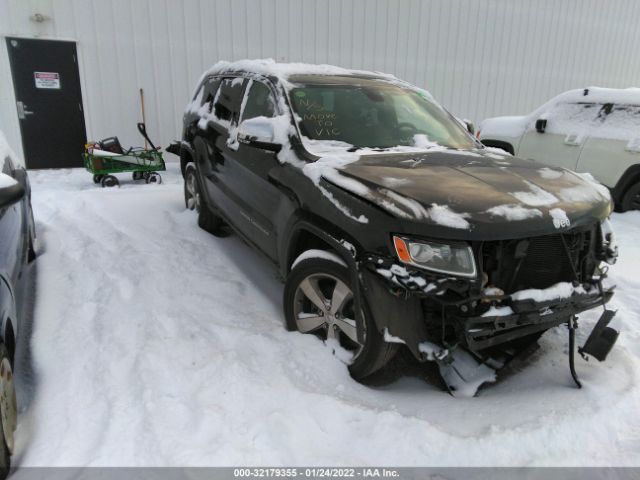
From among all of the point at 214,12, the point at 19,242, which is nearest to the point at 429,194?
the point at 19,242

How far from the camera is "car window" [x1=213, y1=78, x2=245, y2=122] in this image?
14.2ft

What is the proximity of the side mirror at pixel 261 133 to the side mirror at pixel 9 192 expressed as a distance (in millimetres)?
1625

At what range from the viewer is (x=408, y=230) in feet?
7.63

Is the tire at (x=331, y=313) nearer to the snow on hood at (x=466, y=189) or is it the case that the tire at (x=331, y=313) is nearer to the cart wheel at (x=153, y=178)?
the snow on hood at (x=466, y=189)

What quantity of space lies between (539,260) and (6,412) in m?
2.67

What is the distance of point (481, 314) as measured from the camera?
7.63 ft

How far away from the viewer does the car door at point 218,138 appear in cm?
430

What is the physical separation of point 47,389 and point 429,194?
2.33m

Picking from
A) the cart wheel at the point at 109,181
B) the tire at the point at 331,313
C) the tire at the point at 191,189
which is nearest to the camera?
the tire at the point at 331,313

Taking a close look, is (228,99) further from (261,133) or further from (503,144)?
(503,144)

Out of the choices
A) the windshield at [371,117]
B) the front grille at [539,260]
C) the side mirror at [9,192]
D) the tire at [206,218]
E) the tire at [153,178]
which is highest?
the windshield at [371,117]

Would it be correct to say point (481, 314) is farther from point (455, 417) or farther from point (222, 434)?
point (222, 434)

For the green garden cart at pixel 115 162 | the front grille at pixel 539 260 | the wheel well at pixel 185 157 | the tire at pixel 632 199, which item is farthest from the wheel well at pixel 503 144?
the green garden cart at pixel 115 162

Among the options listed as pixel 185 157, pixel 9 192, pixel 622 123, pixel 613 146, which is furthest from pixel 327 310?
pixel 622 123
